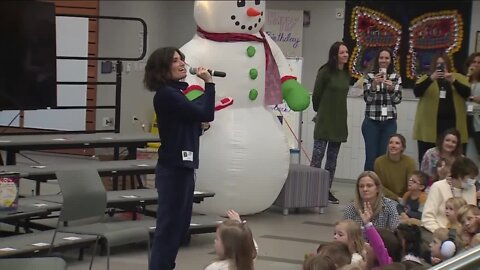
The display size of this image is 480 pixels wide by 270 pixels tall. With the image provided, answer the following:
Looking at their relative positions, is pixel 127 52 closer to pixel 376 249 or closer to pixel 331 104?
pixel 331 104

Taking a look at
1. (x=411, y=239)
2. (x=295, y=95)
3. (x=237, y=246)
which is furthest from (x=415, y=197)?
(x=237, y=246)

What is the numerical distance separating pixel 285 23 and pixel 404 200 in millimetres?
5294

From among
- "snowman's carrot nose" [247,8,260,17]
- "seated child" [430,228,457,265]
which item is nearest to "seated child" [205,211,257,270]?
"seated child" [430,228,457,265]

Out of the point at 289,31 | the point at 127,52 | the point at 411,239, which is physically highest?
the point at 289,31

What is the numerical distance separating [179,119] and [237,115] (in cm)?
292

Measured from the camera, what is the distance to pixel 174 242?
528 centimetres

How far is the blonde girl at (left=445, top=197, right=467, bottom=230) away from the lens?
5747 millimetres

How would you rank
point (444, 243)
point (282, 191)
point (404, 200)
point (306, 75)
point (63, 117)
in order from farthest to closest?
point (63, 117) < point (306, 75) < point (282, 191) < point (404, 200) < point (444, 243)

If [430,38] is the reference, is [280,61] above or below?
below

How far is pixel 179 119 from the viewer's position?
5.16m

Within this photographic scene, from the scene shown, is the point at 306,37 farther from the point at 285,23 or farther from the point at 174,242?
the point at 174,242

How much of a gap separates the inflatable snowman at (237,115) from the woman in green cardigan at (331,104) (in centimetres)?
83

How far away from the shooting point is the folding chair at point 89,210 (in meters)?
5.37

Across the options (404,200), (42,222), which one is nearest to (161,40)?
(42,222)
